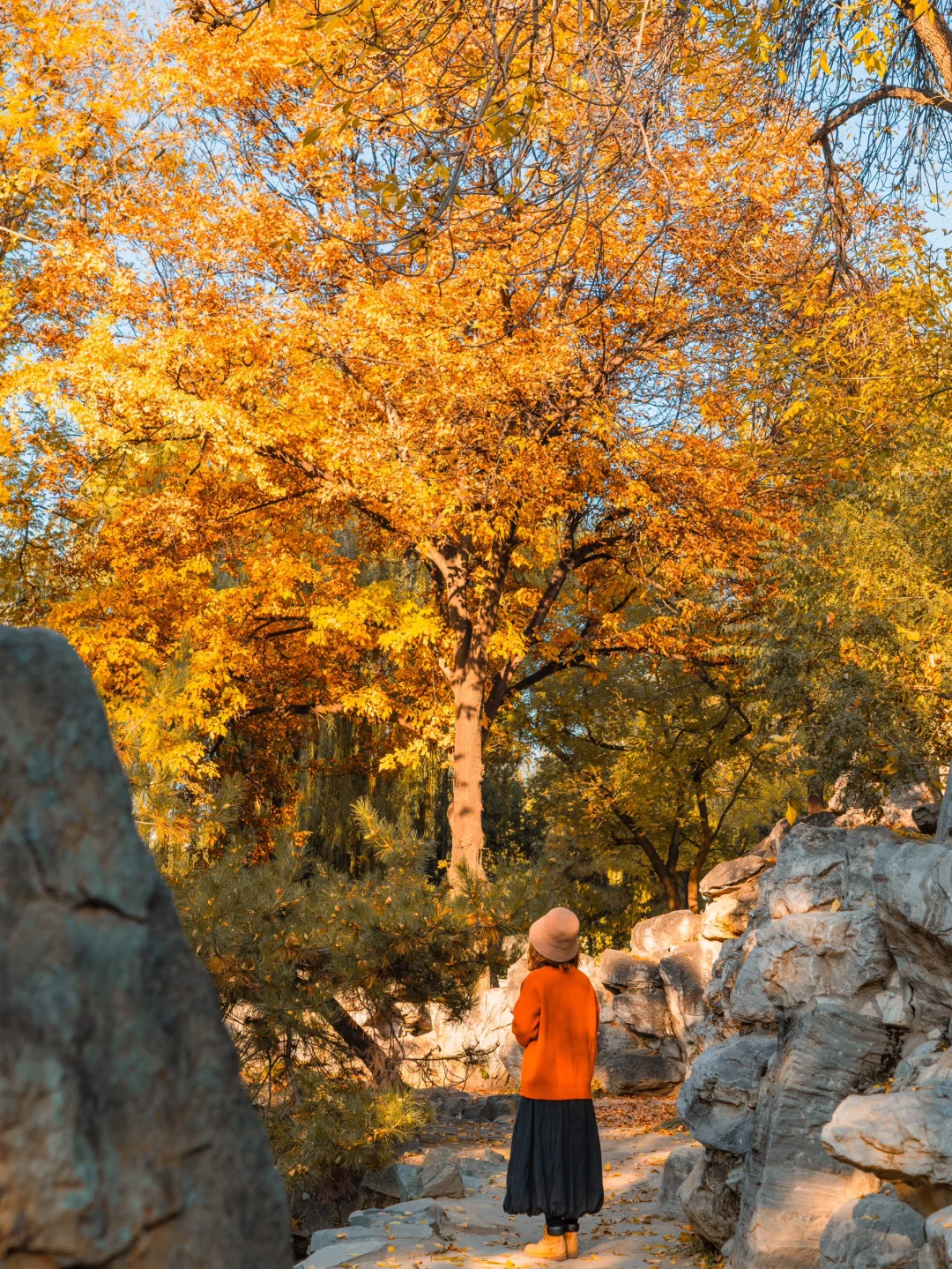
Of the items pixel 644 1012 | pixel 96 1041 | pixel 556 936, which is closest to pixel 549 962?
pixel 556 936

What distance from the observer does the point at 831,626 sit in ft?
33.1

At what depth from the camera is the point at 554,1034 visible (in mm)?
5723

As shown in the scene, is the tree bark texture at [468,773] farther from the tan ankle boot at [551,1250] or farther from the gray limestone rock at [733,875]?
the tan ankle boot at [551,1250]

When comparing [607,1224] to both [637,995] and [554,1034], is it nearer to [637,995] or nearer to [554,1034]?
[554,1034]

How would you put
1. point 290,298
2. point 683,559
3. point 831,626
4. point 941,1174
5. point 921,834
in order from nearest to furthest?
point 941,1174
point 921,834
point 831,626
point 290,298
point 683,559

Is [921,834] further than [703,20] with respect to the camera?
Yes

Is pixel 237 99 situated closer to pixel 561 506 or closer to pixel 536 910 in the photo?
pixel 561 506

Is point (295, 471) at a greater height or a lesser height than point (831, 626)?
greater

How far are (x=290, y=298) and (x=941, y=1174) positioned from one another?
11428 millimetres

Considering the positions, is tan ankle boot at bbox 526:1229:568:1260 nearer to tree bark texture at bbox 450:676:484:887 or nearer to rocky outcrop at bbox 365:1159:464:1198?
rocky outcrop at bbox 365:1159:464:1198

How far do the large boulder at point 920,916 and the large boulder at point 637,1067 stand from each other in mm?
7623

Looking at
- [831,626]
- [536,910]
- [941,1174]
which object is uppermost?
[831,626]

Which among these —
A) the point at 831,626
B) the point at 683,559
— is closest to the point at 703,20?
the point at 831,626

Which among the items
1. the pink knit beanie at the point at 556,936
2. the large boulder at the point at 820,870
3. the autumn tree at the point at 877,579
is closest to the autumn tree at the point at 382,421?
the autumn tree at the point at 877,579
